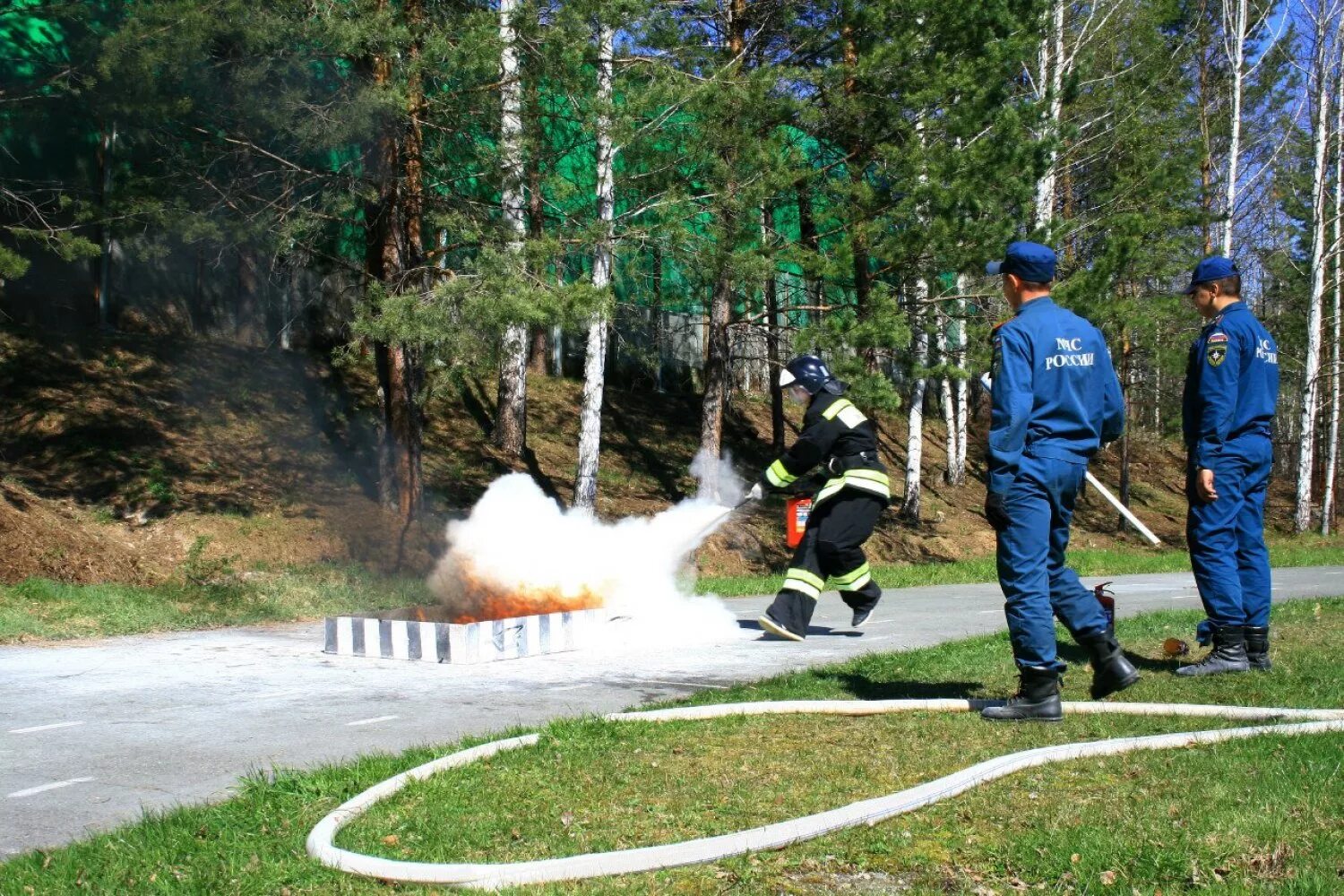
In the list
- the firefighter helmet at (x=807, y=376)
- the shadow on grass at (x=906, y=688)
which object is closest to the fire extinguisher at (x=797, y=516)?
the firefighter helmet at (x=807, y=376)

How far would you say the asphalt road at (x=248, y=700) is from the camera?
5254mm

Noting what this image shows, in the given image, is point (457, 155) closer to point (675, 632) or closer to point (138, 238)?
point (138, 238)

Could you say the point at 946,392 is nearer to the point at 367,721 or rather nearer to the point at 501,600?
the point at 501,600

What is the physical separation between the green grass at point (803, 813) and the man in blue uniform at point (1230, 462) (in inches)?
50.0

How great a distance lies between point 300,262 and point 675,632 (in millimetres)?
8957

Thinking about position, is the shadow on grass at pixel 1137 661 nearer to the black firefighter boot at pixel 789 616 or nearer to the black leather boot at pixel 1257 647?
the black leather boot at pixel 1257 647

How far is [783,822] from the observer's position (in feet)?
13.1

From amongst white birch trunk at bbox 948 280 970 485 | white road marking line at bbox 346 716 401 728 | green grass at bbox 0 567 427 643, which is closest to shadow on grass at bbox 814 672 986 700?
white road marking line at bbox 346 716 401 728

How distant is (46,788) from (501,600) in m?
5.08

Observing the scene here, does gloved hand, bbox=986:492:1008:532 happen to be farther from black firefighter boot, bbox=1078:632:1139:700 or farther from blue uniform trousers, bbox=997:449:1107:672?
black firefighter boot, bbox=1078:632:1139:700

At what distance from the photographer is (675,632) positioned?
34.5 feet

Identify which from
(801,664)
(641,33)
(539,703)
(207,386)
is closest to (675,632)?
(801,664)

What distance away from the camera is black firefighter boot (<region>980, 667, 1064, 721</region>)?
18.8 feet

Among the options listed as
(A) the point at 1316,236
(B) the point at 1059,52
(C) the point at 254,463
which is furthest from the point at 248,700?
(A) the point at 1316,236
